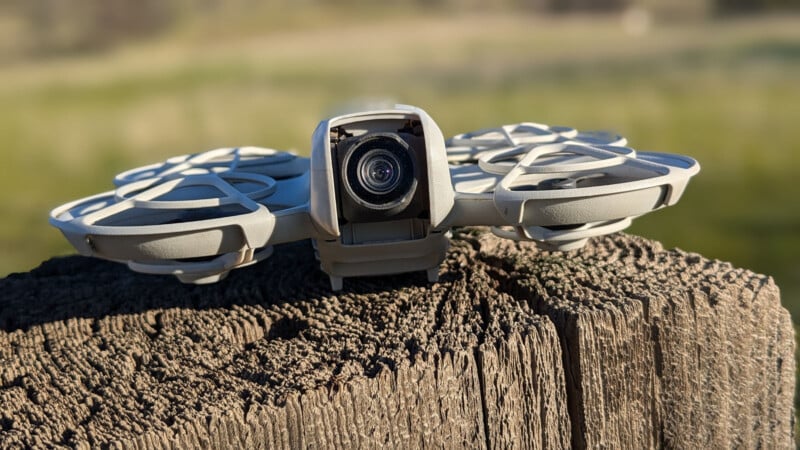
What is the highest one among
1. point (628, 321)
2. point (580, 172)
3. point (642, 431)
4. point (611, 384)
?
point (580, 172)

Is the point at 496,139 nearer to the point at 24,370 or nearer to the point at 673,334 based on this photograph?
the point at 673,334

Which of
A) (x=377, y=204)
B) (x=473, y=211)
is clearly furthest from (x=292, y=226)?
(x=473, y=211)

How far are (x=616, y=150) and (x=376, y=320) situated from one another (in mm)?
1011

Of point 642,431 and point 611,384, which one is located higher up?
point 611,384

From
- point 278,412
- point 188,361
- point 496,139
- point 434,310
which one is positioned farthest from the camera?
point 496,139

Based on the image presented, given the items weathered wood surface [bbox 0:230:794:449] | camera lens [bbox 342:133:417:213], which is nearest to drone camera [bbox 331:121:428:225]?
camera lens [bbox 342:133:417:213]

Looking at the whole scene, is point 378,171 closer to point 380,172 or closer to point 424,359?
point 380,172

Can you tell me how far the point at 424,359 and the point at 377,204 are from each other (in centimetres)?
51

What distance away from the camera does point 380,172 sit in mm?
2496

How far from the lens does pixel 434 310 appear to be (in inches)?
100

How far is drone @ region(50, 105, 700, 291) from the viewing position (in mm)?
2420

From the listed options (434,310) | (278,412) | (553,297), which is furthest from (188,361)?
(553,297)

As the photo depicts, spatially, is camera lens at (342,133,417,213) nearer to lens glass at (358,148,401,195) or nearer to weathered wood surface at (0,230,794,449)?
lens glass at (358,148,401,195)

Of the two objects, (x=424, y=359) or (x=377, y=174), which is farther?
(x=377, y=174)
